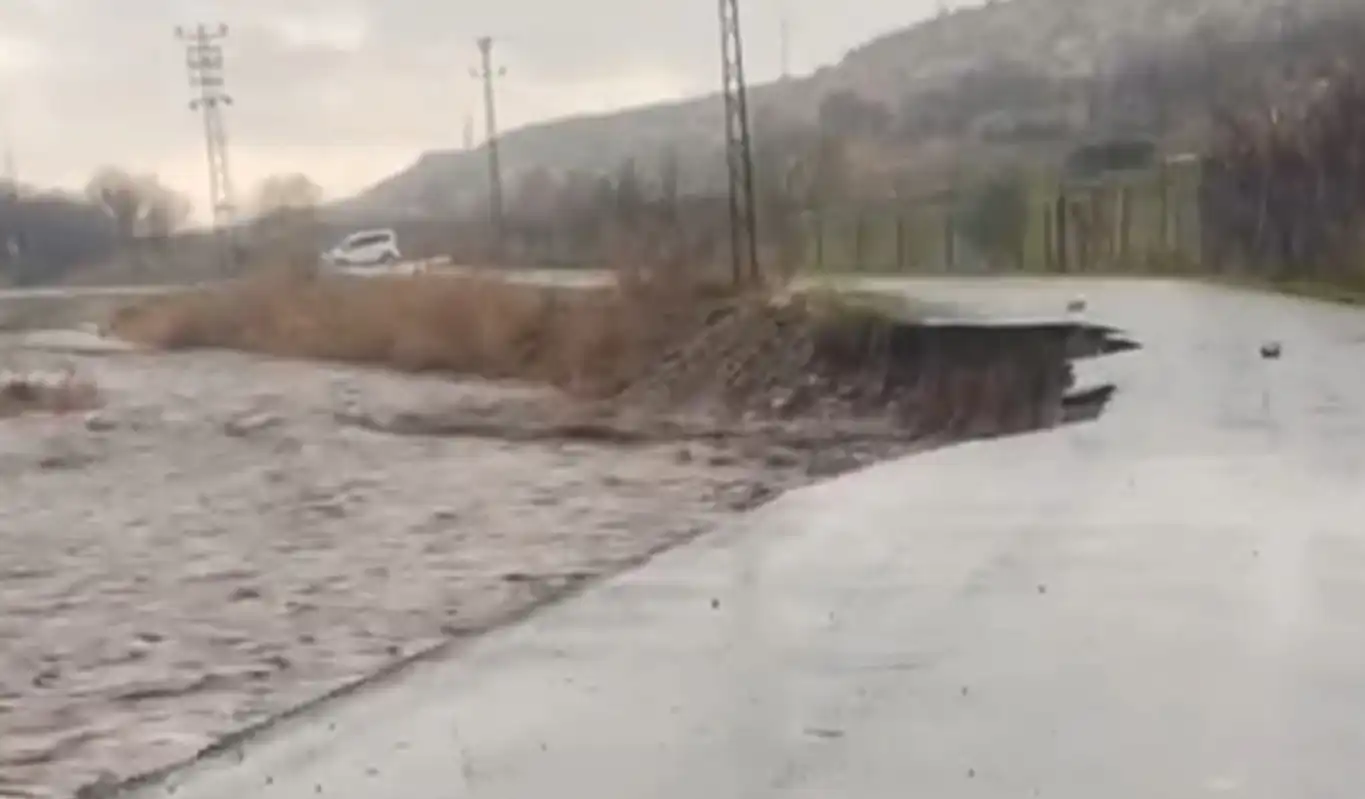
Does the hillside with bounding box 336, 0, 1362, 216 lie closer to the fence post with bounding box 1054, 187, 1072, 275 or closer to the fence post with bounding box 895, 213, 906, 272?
the fence post with bounding box 895, 213, 906, 272

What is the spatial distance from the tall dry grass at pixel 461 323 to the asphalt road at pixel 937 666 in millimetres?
21379

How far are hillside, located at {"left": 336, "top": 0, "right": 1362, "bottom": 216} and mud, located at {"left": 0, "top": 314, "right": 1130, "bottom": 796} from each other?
69484mm

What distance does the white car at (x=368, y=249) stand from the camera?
266ft

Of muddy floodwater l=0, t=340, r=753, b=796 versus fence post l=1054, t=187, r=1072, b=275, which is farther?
fence post l=1054, t=187, r=1072, b=275

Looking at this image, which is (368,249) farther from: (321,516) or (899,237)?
(321,516)

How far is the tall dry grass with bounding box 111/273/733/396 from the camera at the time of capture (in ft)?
125

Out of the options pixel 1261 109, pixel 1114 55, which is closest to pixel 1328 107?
pixel 1261 109

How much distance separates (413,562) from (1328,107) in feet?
97.6

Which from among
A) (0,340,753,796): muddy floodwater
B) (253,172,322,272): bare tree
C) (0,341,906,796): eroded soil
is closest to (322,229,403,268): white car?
(253,172,322,272): bare tree

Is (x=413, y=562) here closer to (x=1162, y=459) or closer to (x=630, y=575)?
(x=630, y=575)

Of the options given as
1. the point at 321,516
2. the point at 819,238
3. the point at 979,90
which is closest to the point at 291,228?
the point at 819,238

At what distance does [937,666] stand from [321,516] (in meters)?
9.79

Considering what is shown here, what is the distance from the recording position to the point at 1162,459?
665 inches

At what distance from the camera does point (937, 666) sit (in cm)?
972
